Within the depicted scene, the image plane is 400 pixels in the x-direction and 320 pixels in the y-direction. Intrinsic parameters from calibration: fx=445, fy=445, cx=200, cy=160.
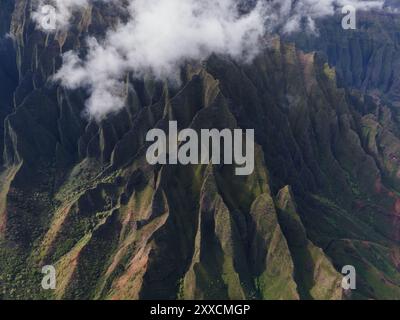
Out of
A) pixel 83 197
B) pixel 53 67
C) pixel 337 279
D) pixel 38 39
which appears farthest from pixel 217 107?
pixel 38 39

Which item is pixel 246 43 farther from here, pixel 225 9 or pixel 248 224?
pixel 248 224

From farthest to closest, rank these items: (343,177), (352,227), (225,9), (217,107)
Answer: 1. (225,9)
2. (343,177)
3. (352,227)
4. (217,107)

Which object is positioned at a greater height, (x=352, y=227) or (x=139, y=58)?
(x=139, y=58)

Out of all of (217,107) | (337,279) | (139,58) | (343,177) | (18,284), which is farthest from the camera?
(343,177)

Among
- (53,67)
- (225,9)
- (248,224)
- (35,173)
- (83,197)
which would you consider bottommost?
(248,224)

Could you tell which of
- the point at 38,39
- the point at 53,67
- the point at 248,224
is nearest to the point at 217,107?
the point at 248,224

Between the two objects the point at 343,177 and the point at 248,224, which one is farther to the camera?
the point at 343,177
